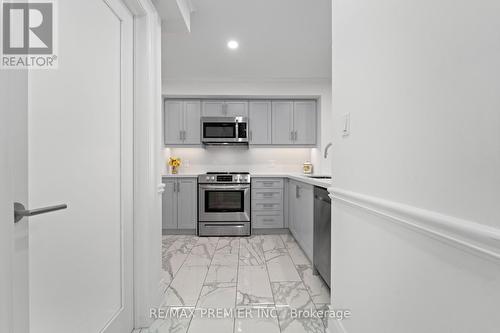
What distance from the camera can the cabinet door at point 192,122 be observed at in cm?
448

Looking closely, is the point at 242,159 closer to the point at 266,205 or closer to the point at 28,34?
the point at 266,205

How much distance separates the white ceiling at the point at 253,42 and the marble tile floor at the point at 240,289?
232 cm

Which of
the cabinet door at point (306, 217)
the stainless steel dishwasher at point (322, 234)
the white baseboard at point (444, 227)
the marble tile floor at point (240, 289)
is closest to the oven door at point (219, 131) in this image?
the cabinet door at point (306, 217)

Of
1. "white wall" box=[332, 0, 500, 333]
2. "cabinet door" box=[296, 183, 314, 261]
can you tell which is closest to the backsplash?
"cabinet door" box=[296, 183, 314, 261]

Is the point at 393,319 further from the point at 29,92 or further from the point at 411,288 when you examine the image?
the point at 29,92

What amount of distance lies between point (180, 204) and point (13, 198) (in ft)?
11.3

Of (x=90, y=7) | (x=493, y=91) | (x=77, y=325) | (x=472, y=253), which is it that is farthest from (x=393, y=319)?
(x=90, y=7)

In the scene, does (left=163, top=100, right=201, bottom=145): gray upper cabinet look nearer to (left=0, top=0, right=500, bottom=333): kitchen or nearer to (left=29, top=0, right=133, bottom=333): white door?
(left=0, top=0, right=500, bottom=333): kitchen

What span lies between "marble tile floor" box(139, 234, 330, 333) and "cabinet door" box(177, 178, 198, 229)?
64 cm

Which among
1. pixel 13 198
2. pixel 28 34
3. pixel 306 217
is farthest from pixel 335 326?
pixel 28 34

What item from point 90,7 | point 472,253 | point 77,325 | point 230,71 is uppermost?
point 230,71

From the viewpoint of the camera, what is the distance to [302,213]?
312 cm

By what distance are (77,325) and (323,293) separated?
170cm

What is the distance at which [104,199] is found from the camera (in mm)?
1401
